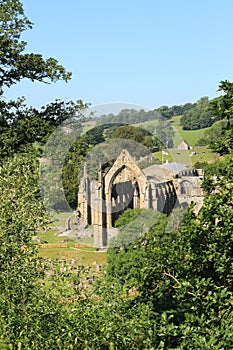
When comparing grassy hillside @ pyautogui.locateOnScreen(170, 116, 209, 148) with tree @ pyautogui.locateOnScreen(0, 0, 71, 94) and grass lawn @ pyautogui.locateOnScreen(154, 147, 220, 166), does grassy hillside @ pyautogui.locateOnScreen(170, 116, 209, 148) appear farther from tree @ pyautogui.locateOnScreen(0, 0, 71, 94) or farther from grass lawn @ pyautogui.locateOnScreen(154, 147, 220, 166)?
tree @ pyautogui.locateOnScreen(0, 0, 71, 94)

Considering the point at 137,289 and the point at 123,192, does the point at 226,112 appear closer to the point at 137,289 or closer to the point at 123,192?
the point at 137,289

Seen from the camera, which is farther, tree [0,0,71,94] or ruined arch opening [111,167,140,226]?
ruined arch opening [111,167,140,226]

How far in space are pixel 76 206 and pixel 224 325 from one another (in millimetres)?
42216

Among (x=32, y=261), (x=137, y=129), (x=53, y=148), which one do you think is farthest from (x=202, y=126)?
(x=32, y=261)

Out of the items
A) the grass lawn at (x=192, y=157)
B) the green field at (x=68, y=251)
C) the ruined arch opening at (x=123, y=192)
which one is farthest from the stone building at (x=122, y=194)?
the grass lawn at (x=192, y=157)

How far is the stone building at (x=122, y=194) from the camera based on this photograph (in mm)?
51781

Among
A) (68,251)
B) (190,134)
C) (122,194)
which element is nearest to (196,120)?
(190,134)

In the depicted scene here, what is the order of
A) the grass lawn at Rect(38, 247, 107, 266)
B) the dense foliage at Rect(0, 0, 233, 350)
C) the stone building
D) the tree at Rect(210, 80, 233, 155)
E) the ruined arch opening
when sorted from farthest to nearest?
the ruined arch opening
the stone building
the grass lawn at Rect(38, 247, 107, 266)
the tree at Rect(210, 80, 233, 155)
the dense foliage at Rect(0, 0, 233, 350)

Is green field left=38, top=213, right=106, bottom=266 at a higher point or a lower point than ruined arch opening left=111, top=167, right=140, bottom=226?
lower

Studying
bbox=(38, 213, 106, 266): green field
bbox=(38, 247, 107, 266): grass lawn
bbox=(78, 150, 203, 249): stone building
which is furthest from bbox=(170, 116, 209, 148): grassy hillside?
bbox=(38, 247, 107, 266): grass lawn

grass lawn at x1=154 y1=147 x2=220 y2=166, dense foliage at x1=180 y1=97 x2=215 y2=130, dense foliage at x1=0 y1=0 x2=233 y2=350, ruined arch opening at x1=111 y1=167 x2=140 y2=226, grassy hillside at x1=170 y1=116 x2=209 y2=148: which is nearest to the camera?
dense foliage at x1=0 y1=0 x2=233 y2=350

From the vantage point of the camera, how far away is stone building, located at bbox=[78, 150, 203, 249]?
2039 inches

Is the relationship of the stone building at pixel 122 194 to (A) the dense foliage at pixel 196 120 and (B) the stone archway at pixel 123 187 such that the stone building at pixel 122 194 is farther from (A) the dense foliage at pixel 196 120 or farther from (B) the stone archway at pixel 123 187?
(A) the dense foliage at pixel 196 120

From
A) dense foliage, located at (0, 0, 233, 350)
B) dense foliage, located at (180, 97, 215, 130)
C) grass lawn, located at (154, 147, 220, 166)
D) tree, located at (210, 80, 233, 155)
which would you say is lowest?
dense foliage, located at (0, 0, 233, 350)
